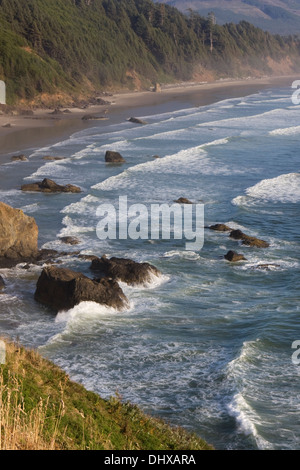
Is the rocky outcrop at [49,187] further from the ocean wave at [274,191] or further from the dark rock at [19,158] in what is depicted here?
the dark rock at [19,158]

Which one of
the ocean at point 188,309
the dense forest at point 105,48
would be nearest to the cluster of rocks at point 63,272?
the ocean at point 188,309

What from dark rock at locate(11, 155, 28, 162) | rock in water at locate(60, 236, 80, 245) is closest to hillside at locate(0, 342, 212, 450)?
rock in water at locate(60, 236, 80, 245)

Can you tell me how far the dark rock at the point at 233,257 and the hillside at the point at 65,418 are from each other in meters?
13.9

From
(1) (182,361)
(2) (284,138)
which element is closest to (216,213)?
(1) (182,361)

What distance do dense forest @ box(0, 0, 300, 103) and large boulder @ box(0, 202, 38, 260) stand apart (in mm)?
52718

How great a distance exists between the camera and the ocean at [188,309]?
582 inches

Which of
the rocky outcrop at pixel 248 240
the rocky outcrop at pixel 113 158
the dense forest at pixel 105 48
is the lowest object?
the rocky outcrop at pixel 248 240

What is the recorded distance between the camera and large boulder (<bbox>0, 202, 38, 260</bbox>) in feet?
79.3

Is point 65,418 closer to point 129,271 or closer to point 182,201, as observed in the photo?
point 129,271

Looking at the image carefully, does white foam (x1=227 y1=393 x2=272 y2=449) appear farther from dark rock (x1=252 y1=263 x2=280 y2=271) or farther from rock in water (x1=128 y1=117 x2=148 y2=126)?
rock in water (x1=128 y1=117 x2=148 y2=126)

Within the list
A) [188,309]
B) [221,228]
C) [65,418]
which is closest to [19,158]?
[221,228]

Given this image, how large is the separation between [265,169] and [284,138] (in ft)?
54.9

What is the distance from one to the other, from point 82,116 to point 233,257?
5327cm

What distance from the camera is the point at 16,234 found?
24438 millimetres
